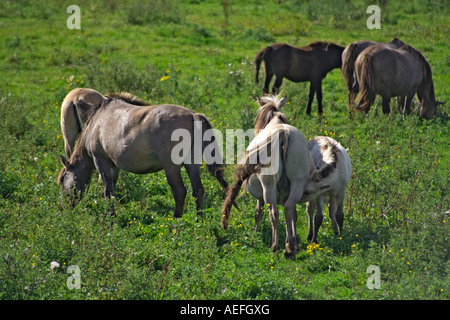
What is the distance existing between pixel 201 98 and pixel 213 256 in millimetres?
7224

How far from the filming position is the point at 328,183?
7.04 metres

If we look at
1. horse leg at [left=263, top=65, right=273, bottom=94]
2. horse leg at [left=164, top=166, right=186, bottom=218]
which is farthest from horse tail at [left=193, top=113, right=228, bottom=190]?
horse leg at [left=263, top=65, right=273, bottom=94]

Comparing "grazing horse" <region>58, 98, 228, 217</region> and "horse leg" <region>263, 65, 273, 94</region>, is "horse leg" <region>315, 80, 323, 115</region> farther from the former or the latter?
"grazing horse" <region>58, 98, 228, 217</region>

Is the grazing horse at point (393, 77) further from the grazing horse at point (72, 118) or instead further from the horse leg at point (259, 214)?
the grazing horse at point (72, 118)

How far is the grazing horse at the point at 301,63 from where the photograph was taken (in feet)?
41.9

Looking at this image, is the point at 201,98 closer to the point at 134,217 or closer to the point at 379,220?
the point at 134,217

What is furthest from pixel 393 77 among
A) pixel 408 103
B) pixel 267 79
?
pixel 267 79

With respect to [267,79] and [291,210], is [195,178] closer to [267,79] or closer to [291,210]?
[291,210]

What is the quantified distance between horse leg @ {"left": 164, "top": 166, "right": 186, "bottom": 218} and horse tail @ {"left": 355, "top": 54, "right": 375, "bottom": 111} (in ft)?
17.0

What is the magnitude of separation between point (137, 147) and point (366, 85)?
5627 mm

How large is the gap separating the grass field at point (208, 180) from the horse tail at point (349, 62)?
75 centimetres

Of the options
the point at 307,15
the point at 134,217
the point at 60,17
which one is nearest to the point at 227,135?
the point at 134,217

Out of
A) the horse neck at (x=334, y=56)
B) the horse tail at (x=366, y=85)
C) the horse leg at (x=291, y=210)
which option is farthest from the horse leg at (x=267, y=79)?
the horse leg at (x=291, y=210)

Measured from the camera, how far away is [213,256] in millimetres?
6668
